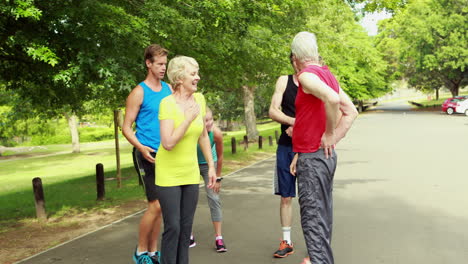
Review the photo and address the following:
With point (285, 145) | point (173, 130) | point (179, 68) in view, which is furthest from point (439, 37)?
point (173, 130)

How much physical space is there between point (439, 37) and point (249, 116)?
3118 centimetres

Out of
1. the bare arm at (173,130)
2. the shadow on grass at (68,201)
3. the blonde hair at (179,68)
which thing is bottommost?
the shadow on grass at (68,201)

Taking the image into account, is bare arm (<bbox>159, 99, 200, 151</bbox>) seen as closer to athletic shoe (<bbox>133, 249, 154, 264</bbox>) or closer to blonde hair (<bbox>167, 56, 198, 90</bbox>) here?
blonde hair (<bbox>167, 56, 198, 90</bbox>)

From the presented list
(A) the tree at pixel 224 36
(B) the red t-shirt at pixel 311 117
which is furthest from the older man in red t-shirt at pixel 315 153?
(A) the tree at pixel 224 36

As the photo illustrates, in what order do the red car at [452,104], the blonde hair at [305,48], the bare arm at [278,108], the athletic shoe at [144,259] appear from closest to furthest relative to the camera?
the blonde hair at [305,48], the athletic shoe at [144,259], the bare arm at [278,108], the red car at [452,104]

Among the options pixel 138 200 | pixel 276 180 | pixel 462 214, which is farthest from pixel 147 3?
pixel 462 214

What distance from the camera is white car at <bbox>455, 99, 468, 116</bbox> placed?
118 ft

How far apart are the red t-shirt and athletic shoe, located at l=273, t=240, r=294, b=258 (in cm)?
150

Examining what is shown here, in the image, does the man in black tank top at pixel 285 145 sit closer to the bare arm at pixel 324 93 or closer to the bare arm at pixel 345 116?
the bare arm at pixel 345 116

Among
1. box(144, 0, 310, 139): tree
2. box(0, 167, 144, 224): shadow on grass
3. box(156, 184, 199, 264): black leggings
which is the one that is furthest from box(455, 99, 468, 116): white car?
box(156, 184, 199, 264): black leggings

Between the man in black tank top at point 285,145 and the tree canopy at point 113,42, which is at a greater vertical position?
the tree canopy at point 113,42

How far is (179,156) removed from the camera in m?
3.43

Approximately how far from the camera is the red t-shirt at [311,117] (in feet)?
10.8

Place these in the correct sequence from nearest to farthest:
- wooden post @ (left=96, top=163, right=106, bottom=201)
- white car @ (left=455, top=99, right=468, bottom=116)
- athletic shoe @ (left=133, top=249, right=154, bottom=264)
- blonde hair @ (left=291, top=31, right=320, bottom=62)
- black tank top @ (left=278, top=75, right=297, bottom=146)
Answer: blonde hair @ (left=291, top=31, right=320, bottom=62), athletic shoe @ (left=133, top=249, right=154, bottom=264), black tank top @ (left=278, top=75, right=297, bottom=146), wooden post @ (left=96, top=163, right=106, bottom=201), white car @ (left=455, top=99, right=468, bottom=116)
